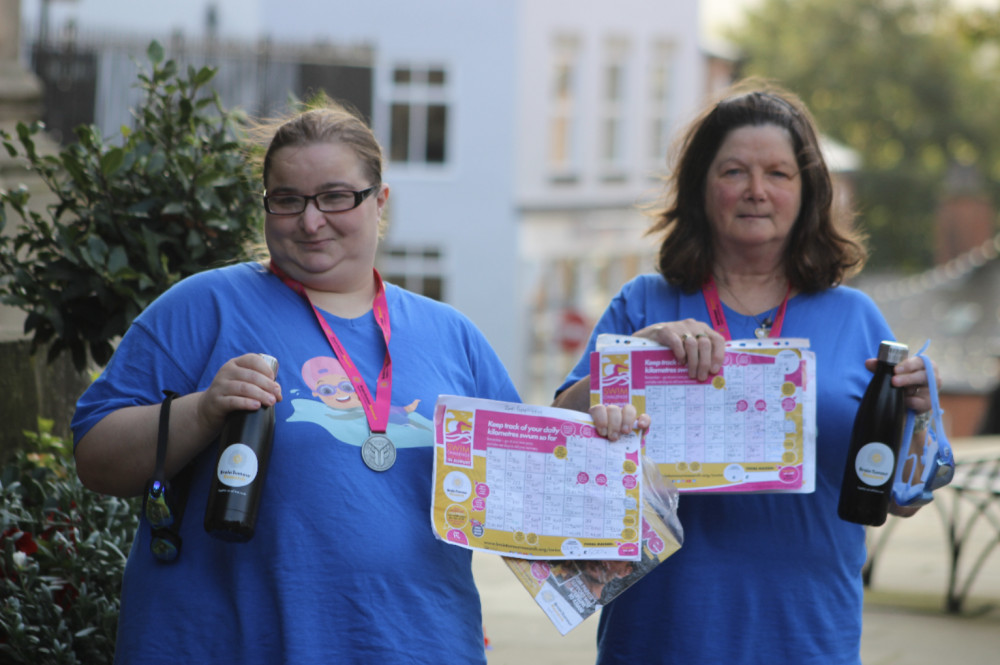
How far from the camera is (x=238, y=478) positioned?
234cm

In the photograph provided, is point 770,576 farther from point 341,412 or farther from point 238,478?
point 238,478

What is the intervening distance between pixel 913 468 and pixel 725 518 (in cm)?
44

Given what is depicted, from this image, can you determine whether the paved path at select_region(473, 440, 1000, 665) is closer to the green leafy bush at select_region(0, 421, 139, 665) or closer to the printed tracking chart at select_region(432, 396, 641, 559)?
the green leafy bush at select_region(0, 421, 139, 665)

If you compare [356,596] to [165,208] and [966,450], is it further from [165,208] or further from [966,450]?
[966,450]

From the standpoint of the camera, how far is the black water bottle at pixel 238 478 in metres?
2.32

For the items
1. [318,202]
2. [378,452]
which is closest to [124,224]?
[318,202]

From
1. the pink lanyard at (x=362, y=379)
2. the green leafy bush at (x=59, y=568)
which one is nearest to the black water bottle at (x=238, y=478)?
the pink lanyard at (x=362, y=379)

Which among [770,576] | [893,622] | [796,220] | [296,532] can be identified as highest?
[796,220]

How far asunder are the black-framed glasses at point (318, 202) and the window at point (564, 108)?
82.1 feet

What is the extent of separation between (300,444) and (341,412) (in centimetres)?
11

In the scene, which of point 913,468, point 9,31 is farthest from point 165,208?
point 9,31

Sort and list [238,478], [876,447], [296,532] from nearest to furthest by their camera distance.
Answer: [238,478]
[296,532]
[876,447]

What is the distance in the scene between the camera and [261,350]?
8.34ft

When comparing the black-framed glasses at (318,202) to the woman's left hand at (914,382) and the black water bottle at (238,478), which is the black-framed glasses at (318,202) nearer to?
the black water bottle at (238,478)
